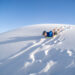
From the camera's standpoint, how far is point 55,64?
388 cm

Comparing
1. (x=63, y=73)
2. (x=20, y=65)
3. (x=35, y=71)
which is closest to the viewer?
(x=63, y=73)

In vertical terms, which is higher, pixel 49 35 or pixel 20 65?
pixel 49 35

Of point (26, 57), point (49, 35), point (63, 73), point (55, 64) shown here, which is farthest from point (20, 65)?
point (49, 35)

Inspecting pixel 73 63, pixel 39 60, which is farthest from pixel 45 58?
pixel 73 63

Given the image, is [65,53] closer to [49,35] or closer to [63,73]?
[63,73]

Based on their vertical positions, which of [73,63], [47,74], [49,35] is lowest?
[47,74]

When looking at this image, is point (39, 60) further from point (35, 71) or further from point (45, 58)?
point (35, 71)

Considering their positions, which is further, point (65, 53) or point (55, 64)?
point (65, 53)

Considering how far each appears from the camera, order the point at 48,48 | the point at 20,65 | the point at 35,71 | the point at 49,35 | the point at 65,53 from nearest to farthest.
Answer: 1. the point at 35,71
2. the point at 20,65
3. the point at 65,53
4. the point at 48,48
5. the point at 49,35

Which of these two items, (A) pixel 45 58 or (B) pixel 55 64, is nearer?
(B) pixel 55 64

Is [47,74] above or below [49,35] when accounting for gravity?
below

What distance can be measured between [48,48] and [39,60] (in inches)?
41.1

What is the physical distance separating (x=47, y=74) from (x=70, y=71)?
75cm

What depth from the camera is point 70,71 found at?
345 centimetres
